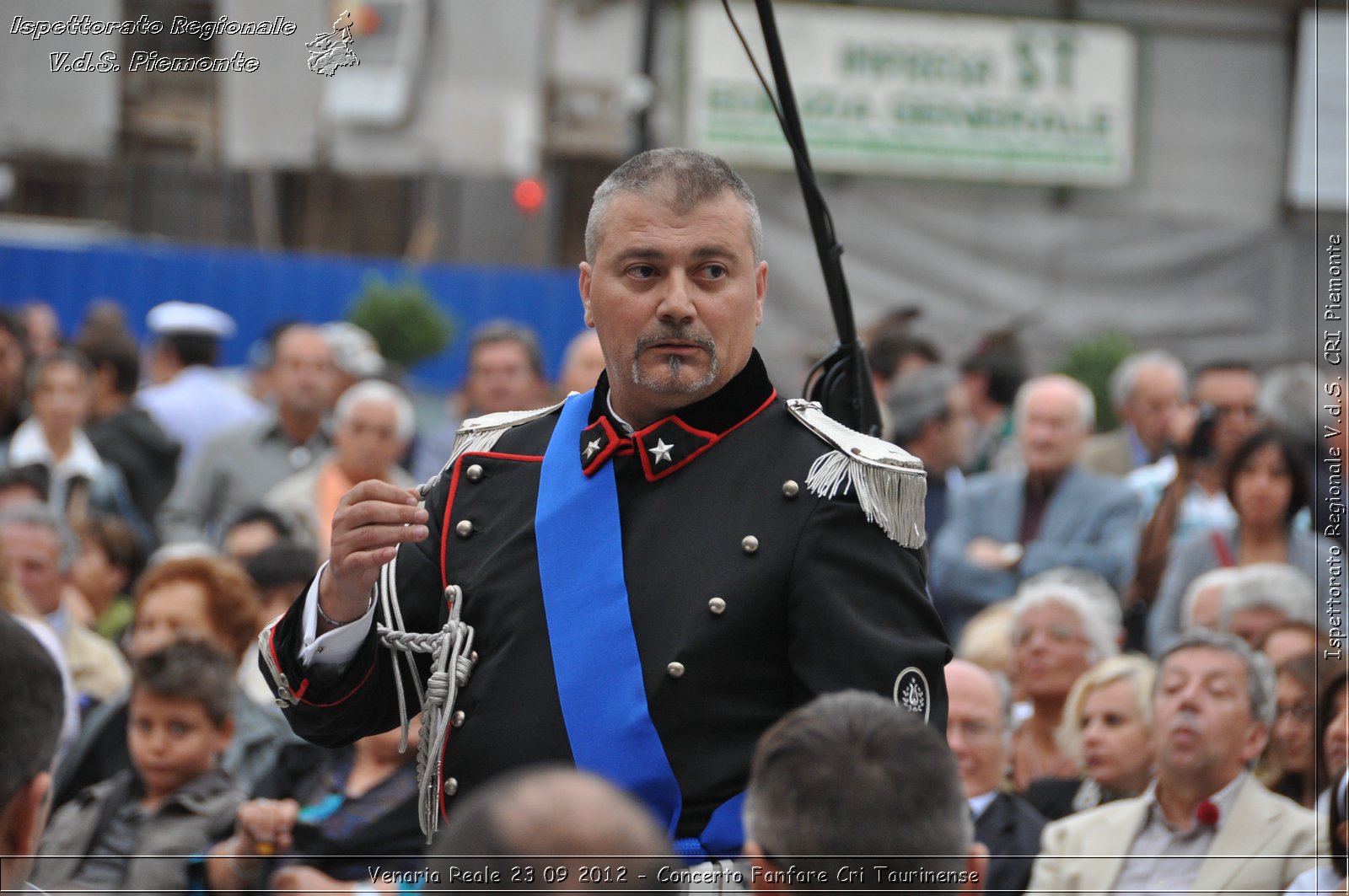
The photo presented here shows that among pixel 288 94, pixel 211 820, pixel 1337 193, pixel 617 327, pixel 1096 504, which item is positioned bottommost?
pixel 211 820

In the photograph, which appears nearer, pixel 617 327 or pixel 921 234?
pixel 617 327

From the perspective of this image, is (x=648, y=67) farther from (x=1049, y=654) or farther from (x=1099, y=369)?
(x=1049, y=654)

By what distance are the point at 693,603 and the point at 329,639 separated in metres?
0.58

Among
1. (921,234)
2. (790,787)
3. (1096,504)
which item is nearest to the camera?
(790,787)

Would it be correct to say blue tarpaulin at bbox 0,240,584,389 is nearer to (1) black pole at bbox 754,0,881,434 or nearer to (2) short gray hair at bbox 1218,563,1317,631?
(2) short gray hair at bbox 1218,563,1317,631

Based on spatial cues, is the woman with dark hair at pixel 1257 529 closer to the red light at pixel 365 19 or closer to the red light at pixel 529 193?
the red light at pixel 365 19

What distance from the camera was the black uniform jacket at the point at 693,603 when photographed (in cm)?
243

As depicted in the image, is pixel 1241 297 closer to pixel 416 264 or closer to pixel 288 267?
pixel 416 264

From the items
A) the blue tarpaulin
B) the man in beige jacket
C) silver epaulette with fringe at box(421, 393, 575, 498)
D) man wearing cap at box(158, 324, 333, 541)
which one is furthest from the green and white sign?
silver epaulette with fringe at box(421, 393, 575, 498)

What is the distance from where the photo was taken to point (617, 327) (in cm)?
258

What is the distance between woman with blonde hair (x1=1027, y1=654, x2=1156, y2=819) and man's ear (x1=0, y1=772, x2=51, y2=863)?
3144 millimetres

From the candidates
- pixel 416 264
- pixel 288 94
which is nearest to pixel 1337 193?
pixel 416 264

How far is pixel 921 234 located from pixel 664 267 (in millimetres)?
12885

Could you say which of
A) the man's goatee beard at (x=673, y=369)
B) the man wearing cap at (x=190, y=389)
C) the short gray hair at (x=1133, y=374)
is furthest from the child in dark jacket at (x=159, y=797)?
the short gray hair at (x=1133, y=374)
